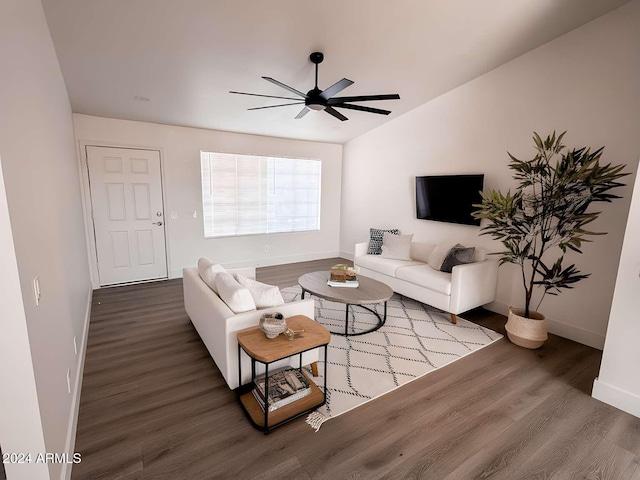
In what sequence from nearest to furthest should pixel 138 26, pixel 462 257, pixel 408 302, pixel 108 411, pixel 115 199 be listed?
1. pixel 108 411
2. pixel 138 26
3. pixel 462 257
4. pixel 408 302
5. pixel 115 199

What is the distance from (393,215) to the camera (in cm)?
556

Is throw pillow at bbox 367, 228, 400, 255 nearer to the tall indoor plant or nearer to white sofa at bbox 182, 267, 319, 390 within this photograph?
the tall indoor plant

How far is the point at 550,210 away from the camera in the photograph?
304 centimetres

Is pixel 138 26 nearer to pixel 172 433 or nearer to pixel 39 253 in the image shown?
pixel 39 253

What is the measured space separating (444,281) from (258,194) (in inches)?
148

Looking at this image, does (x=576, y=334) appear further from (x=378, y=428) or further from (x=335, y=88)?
(x=335, y=88)

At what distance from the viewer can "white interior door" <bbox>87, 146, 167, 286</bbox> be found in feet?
14.9

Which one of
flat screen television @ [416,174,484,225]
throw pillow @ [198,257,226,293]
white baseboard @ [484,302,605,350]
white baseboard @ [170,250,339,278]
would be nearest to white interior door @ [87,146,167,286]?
white baseboard @ [170,250,339,278]

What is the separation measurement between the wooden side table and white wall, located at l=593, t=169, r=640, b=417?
7.04 ft

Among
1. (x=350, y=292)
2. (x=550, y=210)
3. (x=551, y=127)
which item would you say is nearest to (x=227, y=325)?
(x=350, y=292)

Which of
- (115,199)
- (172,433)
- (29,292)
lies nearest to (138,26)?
(29,292)

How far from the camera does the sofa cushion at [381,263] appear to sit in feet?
14.4

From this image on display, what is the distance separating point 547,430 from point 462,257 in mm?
2054

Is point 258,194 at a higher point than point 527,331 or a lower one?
higher
